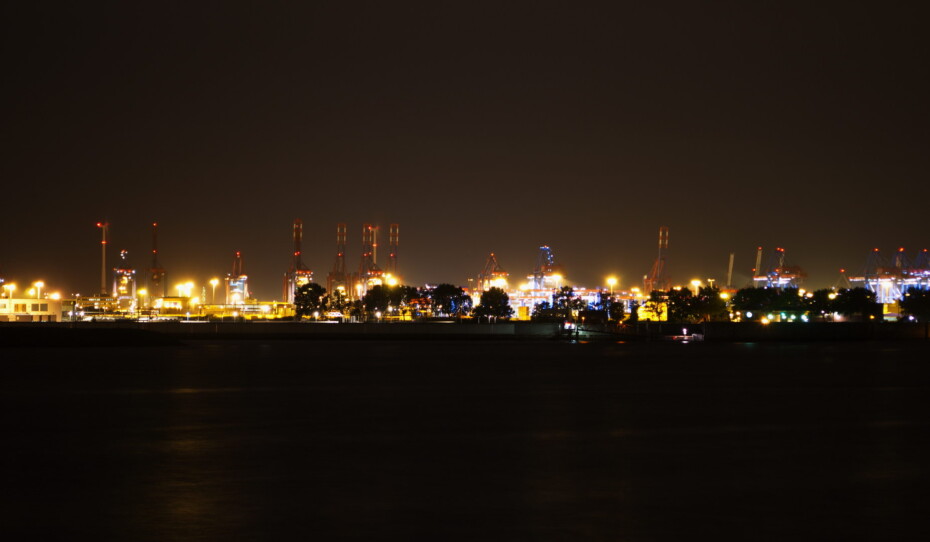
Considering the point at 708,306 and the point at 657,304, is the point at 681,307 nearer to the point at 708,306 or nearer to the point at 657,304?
the point at 708,306

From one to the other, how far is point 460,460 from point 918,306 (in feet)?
329

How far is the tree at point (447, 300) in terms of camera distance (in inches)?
5007

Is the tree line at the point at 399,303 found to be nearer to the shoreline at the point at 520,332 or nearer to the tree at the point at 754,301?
the tree at the point at 754,301

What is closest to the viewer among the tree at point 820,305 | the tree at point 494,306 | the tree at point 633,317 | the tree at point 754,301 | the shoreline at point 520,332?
the shoreline at point 520,332

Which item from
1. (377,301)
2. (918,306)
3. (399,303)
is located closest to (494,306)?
(399,303)

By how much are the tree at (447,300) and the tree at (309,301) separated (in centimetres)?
1426

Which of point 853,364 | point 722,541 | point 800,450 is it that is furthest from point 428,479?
point 853,364

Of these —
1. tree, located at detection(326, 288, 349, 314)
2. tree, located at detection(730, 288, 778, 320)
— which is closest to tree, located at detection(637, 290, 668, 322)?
tree, located at detection(730, 288, 778, 320)

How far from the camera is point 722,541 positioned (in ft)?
27.3

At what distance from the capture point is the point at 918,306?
10144 centimetres

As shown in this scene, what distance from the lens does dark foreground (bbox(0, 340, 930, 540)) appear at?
29.3ft

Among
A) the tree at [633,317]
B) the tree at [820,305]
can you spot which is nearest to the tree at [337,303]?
the tree at [633,317]

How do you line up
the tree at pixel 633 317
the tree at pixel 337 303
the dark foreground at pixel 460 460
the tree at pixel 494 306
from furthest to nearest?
the tree at pixel 337 303
the tree at pixel 494 306
the tree at pixel 633 317
the dark foreground at pixel 460 460

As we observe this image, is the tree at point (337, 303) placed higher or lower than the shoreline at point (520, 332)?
higher
